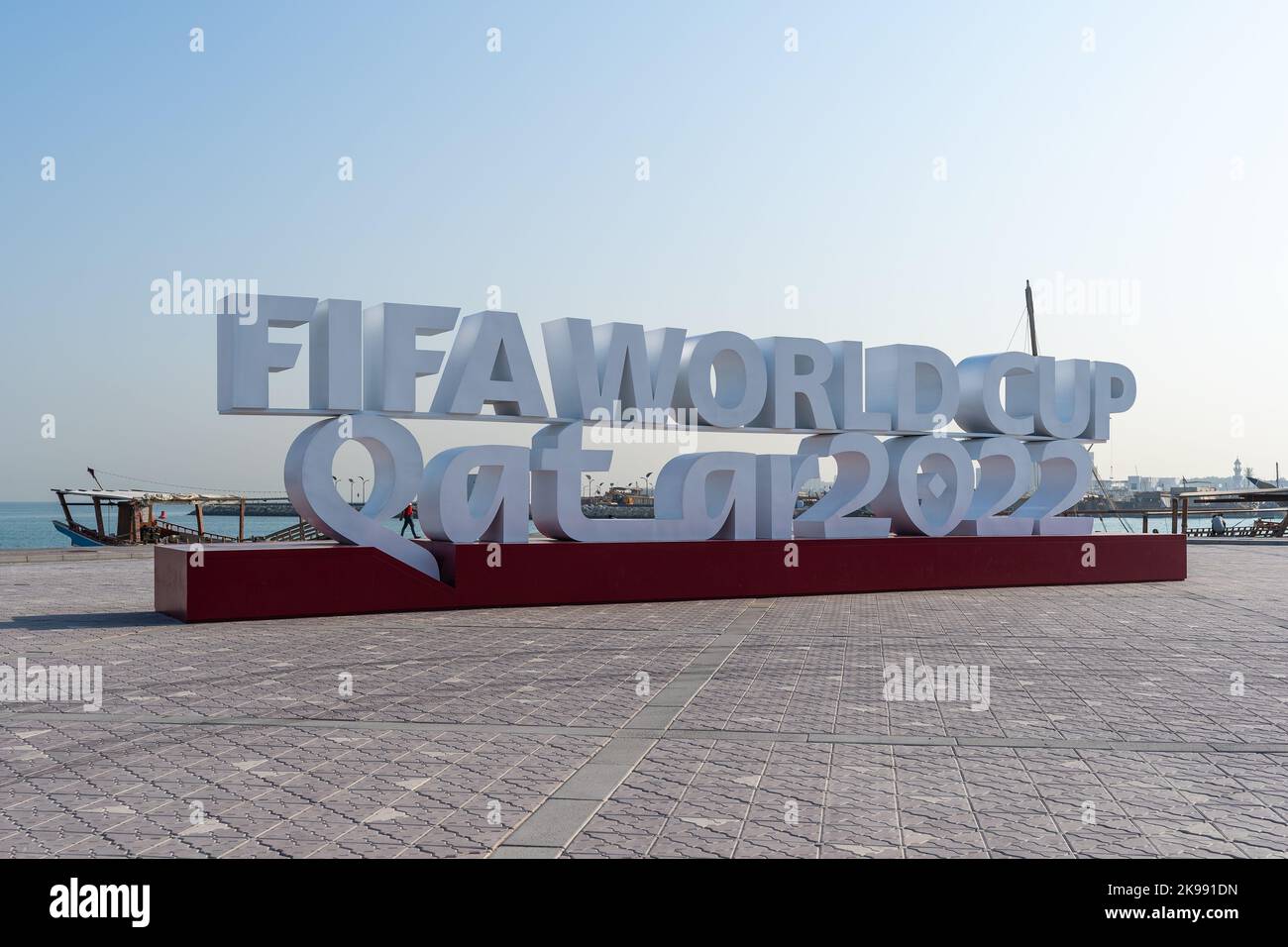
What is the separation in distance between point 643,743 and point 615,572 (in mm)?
9708

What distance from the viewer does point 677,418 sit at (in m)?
18.2

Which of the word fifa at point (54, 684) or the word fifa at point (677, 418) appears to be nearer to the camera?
the word fifa at point (54, 684)

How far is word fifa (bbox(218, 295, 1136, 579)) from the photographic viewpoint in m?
15.6

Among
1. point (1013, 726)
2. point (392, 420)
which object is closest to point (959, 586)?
point (392, 420)

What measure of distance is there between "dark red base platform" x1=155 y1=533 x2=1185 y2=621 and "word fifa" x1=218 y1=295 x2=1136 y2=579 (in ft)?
1.30

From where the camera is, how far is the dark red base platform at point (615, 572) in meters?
14.8

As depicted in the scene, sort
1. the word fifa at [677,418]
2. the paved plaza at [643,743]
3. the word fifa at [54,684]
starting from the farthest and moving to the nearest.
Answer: the word fifa at [677,418], the word fifa at [54,684], the paved plaza at [643,743]
